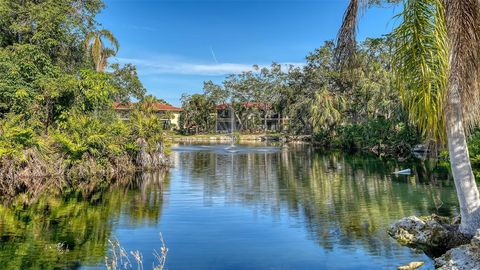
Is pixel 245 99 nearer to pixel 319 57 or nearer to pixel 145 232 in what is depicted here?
pixel 319 57

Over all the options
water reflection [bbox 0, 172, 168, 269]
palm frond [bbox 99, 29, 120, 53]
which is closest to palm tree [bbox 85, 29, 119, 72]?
palm frond [bbox 99, 29, 120, 53]

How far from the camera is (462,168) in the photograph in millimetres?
9633

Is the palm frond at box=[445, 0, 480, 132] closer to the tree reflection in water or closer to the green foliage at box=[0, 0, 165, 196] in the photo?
the tree reflection in water

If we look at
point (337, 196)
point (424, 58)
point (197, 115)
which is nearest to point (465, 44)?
point (424, 58)

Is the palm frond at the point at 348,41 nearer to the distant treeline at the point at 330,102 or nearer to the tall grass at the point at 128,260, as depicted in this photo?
the tall grass at the point at 128,260

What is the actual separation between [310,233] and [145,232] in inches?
196

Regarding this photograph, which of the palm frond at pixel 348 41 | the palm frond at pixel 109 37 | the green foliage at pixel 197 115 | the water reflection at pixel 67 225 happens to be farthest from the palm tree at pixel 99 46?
the green foliage at pixel 197 115

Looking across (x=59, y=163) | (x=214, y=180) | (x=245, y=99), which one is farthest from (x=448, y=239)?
(x=245, y=99)

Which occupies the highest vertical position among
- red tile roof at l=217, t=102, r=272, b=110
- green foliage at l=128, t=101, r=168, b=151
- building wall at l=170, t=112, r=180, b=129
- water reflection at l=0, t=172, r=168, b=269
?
red tile roof at l=217, t=102, r=272, b=110

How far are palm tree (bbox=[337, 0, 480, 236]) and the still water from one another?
3.55m

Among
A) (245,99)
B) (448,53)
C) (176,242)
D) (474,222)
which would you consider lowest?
(176,242)

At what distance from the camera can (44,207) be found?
57.2 ft

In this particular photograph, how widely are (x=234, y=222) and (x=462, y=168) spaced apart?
7839mm

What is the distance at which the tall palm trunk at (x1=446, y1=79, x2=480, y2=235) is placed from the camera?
9.27m
